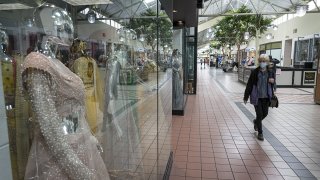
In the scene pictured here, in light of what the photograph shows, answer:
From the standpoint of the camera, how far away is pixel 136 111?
2400mm

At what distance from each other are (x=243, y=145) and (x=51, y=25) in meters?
3.71

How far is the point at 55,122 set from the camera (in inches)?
44.4

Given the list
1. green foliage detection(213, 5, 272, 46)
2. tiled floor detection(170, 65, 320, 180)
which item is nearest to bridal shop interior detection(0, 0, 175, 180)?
tiled floor detection(170, 65, 320, 180)

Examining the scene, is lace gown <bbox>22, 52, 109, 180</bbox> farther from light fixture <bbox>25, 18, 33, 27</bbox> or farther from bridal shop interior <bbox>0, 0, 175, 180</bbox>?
light fixture <bbox>25, 18, 33, 27</bbox>

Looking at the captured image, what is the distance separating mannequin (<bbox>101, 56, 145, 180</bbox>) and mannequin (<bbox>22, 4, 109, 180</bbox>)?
1.92 feet

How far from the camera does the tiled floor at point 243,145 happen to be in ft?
10.7

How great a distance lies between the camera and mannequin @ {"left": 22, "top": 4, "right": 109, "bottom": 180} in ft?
3.55

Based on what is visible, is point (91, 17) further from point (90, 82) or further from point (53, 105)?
point (53, 105)

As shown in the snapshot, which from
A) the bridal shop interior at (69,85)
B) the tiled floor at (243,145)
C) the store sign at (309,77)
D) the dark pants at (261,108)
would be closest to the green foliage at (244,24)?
the store sign at (309,77)

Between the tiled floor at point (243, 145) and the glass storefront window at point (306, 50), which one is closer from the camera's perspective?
the tiled floor at point (243, 145)

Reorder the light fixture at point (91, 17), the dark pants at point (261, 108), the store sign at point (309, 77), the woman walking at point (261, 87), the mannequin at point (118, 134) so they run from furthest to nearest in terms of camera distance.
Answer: the store sign at point (309, 77) → the dark pants at point (261, 108) → the woman walking at point (261, 87) → the mannequin at point (118, 134) → the light fixture at point (91, 17)

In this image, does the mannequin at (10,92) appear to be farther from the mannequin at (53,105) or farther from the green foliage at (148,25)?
the green foliage at (148,25)

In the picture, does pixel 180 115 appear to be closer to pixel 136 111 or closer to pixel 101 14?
pixel 136 111

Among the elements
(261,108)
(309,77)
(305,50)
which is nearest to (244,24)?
(305,50)
